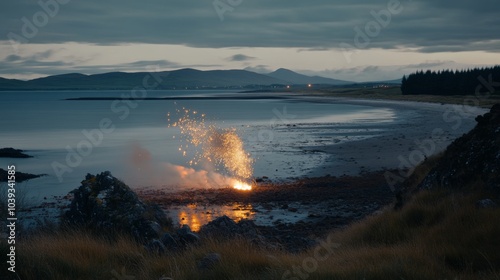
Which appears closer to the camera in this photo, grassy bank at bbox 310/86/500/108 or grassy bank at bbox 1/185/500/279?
grassy bank at bbox 1/185/500/279

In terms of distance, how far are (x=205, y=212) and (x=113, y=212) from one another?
17.4ft

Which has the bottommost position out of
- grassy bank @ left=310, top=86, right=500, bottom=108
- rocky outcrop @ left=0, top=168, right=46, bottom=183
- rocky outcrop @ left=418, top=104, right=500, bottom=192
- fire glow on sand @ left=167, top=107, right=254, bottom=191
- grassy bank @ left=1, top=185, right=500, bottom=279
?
fire glow on sand @ left=167, top=107, right=254, bottom=191

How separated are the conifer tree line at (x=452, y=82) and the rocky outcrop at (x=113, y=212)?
257ft

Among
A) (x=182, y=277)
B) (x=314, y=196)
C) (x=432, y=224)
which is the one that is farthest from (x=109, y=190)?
(x=314, y=196)

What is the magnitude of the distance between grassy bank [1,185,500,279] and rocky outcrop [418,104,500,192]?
1199 mm

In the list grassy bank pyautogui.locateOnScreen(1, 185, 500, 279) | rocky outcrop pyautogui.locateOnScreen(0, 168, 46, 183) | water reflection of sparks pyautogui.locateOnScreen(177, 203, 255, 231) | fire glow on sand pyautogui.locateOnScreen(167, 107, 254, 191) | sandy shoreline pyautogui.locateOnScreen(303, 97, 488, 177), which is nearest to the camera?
grassy bank pyautogui.locateOnScreen(1, 185, 500, 279)

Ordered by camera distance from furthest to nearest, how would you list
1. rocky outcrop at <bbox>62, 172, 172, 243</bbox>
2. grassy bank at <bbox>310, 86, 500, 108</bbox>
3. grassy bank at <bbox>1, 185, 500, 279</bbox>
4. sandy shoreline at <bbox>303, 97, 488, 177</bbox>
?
1. grassy bank at <bbox>310, 86, 500, 108</bbox>
2. sandy shoreline at <bbox>303, 97, 488, 177</bbox>
3. rocky outcrop at <bbox>62, 172, 172, 243</bbox>
4. grassy bank at <bbox>1, 185, 500, 279</bbox>

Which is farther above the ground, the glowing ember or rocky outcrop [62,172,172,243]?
rocky outcrop [62,172,172,243]

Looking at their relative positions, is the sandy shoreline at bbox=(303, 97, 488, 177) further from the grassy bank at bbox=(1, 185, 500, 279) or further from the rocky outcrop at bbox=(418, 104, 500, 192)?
the grassy bank at bbox=(1, 185, 500, 279)

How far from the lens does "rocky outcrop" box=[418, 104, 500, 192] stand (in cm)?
825

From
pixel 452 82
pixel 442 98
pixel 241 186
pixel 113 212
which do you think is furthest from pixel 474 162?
pixel 452 82

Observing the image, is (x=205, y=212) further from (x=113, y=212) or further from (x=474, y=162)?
(x=474, y=162)

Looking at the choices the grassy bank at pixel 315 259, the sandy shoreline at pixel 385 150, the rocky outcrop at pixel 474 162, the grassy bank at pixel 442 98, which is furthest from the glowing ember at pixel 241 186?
the grassy bank at pixel 442 98

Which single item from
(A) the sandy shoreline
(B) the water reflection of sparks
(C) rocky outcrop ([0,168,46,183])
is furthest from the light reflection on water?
(C) rocky outcrop ([0,168,46,183])
